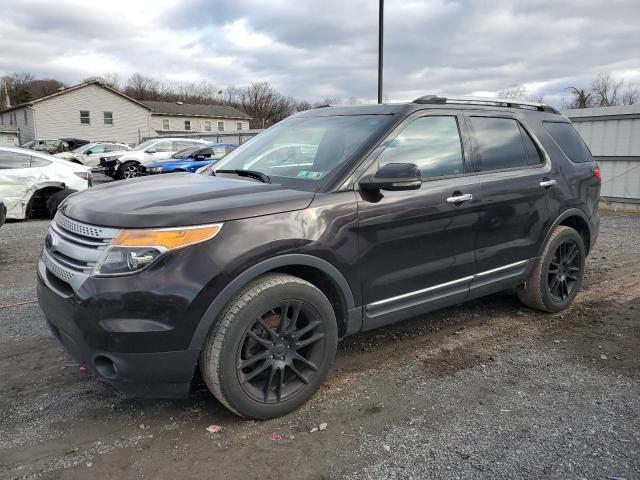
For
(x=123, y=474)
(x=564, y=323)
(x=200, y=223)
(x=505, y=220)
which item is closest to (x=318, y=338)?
(x=200, y=223)

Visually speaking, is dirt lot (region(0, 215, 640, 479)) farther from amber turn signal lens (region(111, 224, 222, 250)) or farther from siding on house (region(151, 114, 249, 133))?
siding on house (region(151, 114, 249, 133))

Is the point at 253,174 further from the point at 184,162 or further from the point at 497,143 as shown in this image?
the point at 184,162

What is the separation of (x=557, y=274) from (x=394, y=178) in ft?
8.12

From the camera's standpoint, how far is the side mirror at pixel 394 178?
3.11 m

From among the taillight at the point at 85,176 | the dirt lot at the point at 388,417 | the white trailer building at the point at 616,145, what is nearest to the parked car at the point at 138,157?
the taillight at the point at 85,176

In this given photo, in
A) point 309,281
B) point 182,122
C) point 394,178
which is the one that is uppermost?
point 182,122

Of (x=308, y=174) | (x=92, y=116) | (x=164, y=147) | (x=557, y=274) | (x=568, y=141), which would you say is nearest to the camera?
(x=308, y=174)

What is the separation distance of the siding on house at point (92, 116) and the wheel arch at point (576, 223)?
4581 cm

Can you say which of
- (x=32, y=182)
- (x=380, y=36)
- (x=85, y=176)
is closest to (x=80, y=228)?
(x=32, y=182)

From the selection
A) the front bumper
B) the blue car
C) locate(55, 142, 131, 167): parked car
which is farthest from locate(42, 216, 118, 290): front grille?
locate(55, 142, 131, 167): parked car

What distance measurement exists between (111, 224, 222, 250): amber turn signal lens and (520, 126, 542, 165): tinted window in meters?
3.08

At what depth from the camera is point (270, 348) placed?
2895mm

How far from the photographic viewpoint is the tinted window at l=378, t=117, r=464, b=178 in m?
3.49

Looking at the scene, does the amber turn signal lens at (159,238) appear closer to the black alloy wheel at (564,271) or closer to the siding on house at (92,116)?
the black alloy wheel at (564,271)
